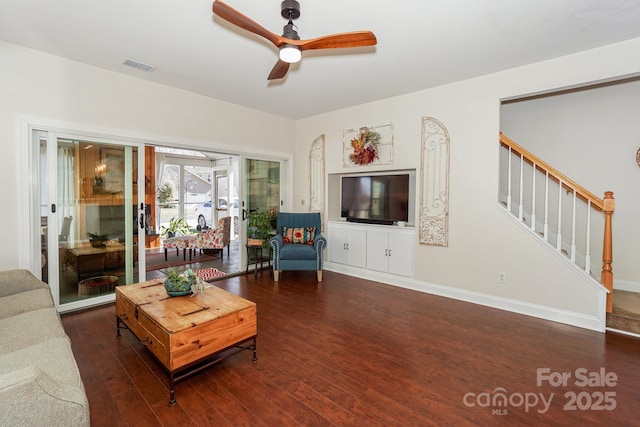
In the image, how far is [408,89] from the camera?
13.5 feet

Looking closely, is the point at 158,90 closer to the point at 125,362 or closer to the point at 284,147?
the point at 284,147

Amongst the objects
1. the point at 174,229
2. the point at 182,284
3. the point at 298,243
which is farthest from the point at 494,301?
the point at 174,229

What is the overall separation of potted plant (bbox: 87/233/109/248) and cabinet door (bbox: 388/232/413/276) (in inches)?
153

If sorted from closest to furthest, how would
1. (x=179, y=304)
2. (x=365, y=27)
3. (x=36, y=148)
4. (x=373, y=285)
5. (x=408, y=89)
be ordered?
(x=179, y=304) → (x=365, y=27) → (x=36, y=148) → (x=408, y=89) → (x=373, y=285)

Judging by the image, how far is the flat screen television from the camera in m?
4.55

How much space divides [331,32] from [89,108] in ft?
9.41

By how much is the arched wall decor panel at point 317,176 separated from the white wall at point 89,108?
128cm

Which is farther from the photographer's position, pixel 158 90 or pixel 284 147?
pixel 284 147

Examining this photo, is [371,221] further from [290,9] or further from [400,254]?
[290,9]

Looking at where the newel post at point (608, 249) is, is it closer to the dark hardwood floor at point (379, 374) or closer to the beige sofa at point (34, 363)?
the dark hardwood floor at point (379, 374)

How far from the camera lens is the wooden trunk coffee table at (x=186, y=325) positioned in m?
1.97

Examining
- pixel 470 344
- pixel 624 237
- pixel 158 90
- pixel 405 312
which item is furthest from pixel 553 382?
pixel 158 90

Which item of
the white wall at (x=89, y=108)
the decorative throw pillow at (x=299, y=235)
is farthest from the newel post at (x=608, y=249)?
the white wall at (x=89, y=108)

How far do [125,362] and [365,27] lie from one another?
11.4 feet
